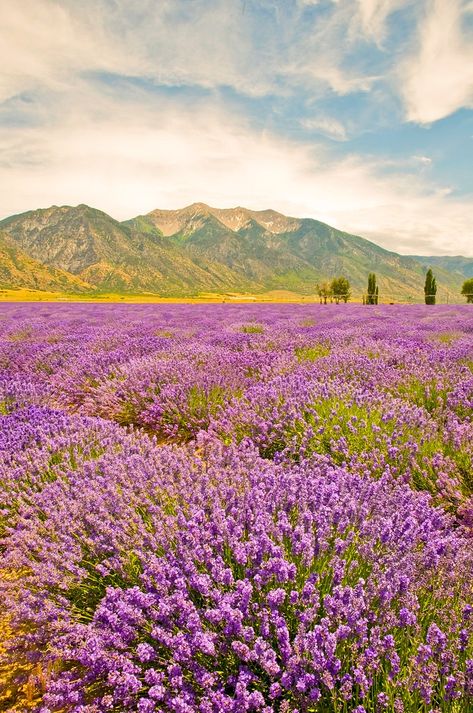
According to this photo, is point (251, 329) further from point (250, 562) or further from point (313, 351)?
point (250, 562)

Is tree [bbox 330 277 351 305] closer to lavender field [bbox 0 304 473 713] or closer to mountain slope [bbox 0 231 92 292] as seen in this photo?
lavender field [bbox 0 304 473 713]

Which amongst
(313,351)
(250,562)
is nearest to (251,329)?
(313,351)

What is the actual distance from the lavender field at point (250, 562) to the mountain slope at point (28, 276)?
463ft

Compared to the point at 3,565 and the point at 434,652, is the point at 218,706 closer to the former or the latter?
the point at 434,652

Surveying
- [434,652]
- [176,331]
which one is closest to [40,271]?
[176,331]

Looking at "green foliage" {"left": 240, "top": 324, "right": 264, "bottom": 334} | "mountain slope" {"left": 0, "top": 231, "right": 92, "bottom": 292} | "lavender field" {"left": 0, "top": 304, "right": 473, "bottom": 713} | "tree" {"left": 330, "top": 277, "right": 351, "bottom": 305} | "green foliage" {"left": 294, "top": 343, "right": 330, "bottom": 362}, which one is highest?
"mountain slope" {"left": 0, "top": 231, "right": 92, "bottom": 292}

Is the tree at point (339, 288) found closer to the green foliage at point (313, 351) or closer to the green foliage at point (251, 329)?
the green foliage at point (251, 329)

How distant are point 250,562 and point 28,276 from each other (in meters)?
162

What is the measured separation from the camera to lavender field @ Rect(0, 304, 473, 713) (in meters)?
1.28

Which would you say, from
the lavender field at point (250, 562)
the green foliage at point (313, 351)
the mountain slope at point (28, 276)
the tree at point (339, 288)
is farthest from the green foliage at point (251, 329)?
the mountain slope at point (28, 276)

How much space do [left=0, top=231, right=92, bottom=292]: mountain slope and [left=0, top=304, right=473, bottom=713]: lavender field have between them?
141165 millimetres

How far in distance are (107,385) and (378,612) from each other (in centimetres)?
456

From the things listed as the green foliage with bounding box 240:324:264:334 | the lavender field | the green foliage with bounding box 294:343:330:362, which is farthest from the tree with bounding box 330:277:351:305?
the lavender field

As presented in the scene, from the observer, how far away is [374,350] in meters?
6.27
